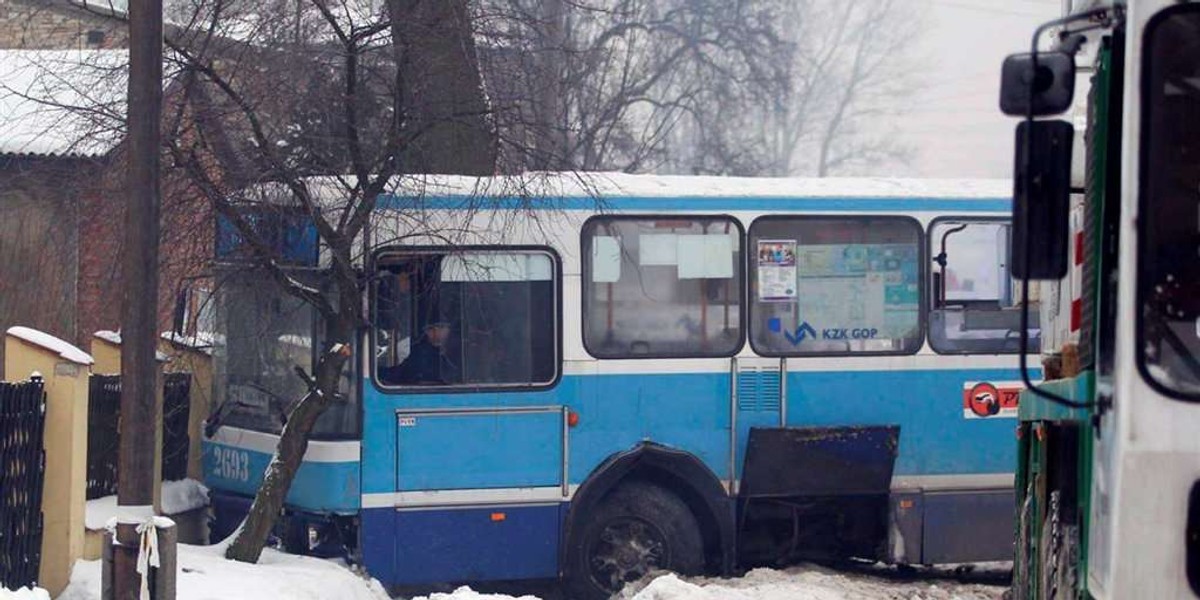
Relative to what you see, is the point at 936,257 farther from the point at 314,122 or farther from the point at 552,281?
the point at 314,122

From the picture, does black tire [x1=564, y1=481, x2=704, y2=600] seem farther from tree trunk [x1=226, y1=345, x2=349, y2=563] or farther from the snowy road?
tree trunk [x1=226, y1=345, x2=349, y2=563]

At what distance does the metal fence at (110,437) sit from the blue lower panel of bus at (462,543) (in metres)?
Result: 1.87

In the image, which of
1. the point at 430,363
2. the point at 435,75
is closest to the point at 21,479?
the point at 430,363

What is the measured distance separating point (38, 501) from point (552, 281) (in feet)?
11.9

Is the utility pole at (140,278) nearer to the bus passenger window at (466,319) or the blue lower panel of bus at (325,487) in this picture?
the blue lower panel of bus at (325,487)

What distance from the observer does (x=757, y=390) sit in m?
11.2

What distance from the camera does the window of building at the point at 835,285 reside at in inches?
446

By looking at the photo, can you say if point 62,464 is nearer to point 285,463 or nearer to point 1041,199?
point 285,463

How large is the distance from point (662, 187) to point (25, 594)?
5.02 m

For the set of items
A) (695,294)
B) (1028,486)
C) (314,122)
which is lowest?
(1028,486)

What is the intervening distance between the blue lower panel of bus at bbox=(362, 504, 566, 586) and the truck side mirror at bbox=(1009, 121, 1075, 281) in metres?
6.84

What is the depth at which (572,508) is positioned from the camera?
10.8m

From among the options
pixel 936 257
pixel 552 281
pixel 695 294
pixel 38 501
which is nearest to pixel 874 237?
pixel 936 257

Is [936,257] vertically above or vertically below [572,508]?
above
